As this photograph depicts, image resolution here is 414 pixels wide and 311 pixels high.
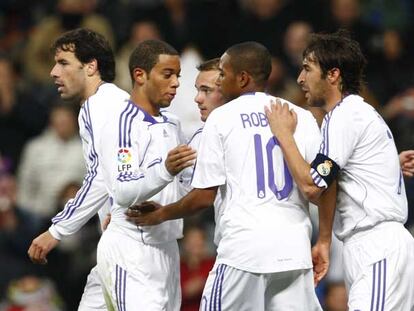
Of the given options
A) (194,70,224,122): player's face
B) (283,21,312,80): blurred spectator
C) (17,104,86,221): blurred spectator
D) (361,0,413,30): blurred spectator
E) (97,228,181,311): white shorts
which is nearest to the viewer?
(97,228,181,311): white shorts

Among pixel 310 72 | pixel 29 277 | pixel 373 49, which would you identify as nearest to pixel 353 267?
pixel 310 72

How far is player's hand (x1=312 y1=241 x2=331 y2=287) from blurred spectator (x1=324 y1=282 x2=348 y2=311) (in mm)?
3041

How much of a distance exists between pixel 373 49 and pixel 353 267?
19.5 ft

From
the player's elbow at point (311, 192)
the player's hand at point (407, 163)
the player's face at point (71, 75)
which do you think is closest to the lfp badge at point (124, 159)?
the player's face at point (71, 75)

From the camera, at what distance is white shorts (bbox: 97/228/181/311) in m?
7.48

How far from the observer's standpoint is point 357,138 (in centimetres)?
735

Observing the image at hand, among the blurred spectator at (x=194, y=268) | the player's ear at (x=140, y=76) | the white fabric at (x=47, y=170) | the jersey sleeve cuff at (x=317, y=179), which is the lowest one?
the blurred spectator at (x=194, y=268)

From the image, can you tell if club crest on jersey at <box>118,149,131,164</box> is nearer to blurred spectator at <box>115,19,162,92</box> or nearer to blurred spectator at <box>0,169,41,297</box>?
blurred spectator at <box>0,169,41,297</box>

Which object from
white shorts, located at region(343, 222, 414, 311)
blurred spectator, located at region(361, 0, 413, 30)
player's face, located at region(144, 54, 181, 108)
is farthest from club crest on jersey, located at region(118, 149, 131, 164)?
blurred spectator, located at region(361, 0, 413, 30)

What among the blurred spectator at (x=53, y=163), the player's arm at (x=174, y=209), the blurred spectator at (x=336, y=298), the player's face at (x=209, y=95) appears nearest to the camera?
the player's arm at (x=174, y=209)

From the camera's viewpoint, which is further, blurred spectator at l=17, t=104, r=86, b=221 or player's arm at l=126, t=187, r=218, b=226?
blurred spectator at l=17, t=104, r=86, b=221

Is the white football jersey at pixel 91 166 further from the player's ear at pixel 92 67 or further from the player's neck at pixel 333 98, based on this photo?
the player's neck at pixel 333 98

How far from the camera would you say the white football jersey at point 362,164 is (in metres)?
7.31

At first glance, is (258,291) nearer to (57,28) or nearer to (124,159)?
(124,159)
